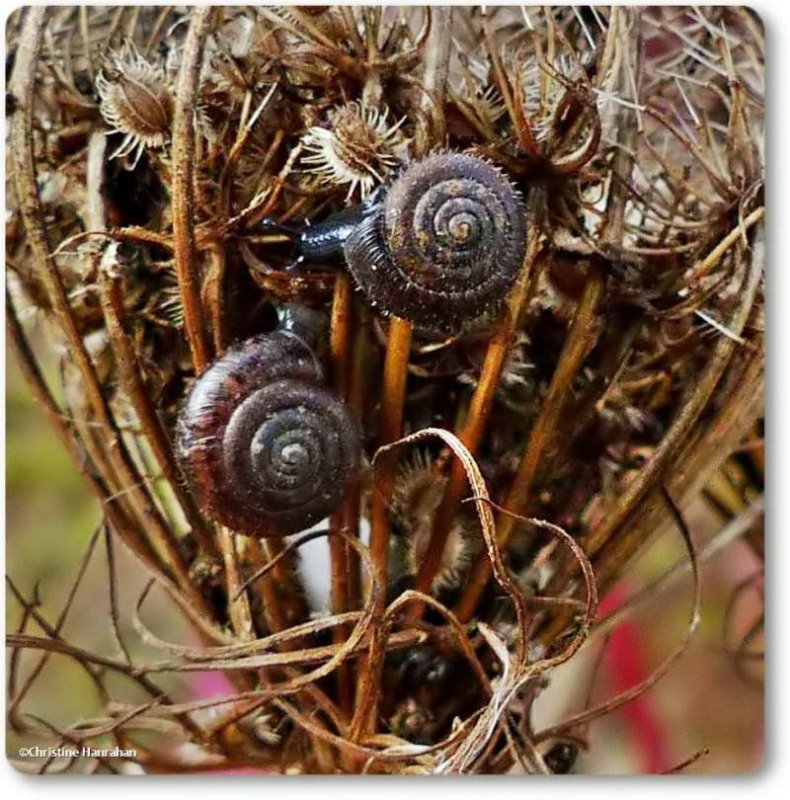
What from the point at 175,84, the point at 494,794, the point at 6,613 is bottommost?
the point at 494,794

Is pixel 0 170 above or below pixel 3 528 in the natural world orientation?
above

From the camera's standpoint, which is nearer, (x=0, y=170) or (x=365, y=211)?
(x=365, y=211)

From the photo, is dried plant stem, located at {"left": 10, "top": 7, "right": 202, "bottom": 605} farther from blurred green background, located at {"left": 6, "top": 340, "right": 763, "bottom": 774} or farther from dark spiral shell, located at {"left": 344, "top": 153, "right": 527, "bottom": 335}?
dark spiral shell, located at {"left": 344, "top": 153, "right": 527, "bottom": 335}

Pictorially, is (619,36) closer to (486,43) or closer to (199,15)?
(486,43)

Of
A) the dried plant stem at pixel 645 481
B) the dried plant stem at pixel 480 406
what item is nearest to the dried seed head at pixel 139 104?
the dried plant stem at pixel 480 406

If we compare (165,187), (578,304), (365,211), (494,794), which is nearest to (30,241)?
(165,187)

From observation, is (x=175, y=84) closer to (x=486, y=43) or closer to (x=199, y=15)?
(x=199, y=15)
